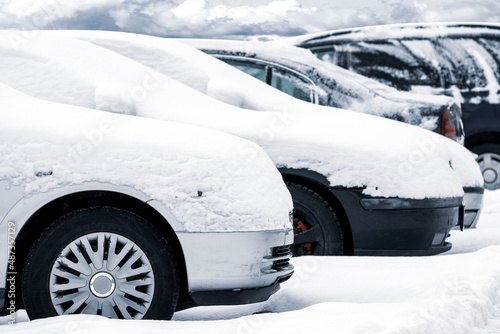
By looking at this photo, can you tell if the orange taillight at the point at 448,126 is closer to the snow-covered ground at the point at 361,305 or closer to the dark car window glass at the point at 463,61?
the snow-covered ground at the point at 361,305

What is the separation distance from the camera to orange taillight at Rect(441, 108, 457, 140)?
22.1 ft

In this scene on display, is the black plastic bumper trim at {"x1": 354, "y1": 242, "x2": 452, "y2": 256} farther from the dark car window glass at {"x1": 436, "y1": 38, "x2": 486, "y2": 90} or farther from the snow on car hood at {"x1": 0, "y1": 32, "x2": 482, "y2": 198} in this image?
the dark car window glass at {"x1": 436, "y1": 38, "x2": 486, "y2": 90}

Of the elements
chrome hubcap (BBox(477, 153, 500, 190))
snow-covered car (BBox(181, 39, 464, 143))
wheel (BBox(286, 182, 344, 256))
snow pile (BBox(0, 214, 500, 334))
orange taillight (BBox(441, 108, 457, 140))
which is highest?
snow-covered car (BBox(181, 39, 464, 143))

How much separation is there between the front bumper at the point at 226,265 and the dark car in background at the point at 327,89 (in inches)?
138

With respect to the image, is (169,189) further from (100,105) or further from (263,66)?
(263,66)

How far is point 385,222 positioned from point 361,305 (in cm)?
112

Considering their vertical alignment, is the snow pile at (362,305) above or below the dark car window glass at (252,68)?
below

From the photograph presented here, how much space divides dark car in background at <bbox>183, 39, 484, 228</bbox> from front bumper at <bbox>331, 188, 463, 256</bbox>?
2274 mm

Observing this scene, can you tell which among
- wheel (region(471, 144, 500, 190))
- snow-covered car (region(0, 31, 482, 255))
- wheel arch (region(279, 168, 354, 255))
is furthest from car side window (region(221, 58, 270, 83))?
wheel (region(471, 144, 500, 190))

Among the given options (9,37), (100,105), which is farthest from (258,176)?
(9,37)

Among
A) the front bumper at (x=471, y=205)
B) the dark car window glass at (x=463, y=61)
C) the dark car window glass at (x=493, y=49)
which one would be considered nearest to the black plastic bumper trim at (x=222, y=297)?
the front bumper at (x=471, y=205)

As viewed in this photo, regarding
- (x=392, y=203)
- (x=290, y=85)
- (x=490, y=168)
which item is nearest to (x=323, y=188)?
(x=392, y=203)

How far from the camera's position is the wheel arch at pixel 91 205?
3342 mm

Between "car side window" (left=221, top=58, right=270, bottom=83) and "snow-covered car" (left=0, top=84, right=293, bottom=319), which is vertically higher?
"car side window" (left=221, top=58, right=270, bottom=83)
